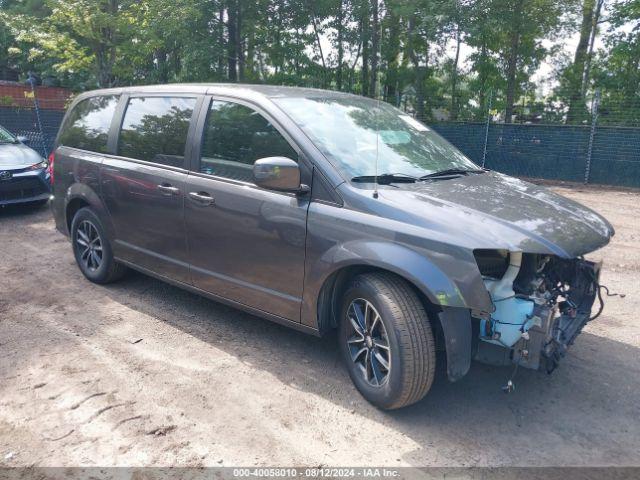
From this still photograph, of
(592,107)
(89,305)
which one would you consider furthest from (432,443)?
(592,107)

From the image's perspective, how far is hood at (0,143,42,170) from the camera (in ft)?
26.6

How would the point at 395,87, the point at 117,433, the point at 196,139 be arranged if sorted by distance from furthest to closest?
the point at 395,87
the point at 196,139
the point at 117,433

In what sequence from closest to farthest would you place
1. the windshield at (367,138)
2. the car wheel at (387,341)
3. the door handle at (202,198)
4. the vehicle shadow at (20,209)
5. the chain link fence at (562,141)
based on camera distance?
the car wheel at (387,341) → the windshield at (367,138) → the door handle at (202,198) → the vehicle shadow at (20,209) → the chain link fence at (562,141)

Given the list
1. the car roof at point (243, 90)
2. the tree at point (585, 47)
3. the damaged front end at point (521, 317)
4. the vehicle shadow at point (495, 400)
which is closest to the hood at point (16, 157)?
the car roof at point (243, 90)

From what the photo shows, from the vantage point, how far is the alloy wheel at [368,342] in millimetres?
3112

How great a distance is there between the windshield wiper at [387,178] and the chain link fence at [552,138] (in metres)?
10.3

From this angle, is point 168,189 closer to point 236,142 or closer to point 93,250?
point 236,142

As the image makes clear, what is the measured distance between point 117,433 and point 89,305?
210cm

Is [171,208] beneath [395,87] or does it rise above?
beneath

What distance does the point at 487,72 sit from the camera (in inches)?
721

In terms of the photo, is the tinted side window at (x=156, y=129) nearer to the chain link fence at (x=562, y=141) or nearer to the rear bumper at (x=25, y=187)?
the rear bumper at (x=25, y=187)

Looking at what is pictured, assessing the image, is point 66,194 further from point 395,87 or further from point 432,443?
point 395,87

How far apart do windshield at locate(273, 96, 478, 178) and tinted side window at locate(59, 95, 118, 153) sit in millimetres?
2053

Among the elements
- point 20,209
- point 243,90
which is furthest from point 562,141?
point 20,209
